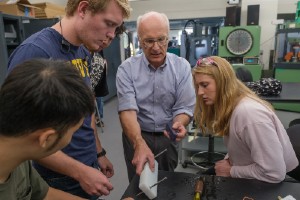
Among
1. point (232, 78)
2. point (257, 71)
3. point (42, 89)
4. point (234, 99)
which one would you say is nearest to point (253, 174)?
point (234, 99)

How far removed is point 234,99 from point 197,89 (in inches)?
8.7

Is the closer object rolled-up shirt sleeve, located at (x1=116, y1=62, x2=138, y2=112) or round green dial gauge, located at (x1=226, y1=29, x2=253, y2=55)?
rolled-up shirt sleeve, located at (x1=116, y1=62, x2=138, y2=112)

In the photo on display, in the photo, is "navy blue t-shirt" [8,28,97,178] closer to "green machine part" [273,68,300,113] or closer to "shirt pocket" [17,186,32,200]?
Answer: "shirt pocket" [17,186,32,200]

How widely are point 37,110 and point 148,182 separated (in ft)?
1.60

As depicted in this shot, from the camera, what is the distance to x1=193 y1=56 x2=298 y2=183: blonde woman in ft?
3.37

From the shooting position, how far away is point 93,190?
34.0 inches

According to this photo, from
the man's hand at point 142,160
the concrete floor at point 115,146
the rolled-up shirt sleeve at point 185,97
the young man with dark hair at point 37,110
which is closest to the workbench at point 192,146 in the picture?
the concrete floor at point 115,146

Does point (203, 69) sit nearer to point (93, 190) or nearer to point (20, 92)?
point (93, 190)

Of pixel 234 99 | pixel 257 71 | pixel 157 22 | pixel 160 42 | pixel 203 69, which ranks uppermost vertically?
pixel 157 22

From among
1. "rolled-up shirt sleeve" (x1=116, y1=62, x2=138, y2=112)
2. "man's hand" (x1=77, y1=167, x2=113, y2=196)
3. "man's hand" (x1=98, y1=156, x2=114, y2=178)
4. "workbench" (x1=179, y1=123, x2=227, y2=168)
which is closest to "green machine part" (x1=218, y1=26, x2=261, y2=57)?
"workbench" (x1=179, y1=123, x2=227, y2=168)

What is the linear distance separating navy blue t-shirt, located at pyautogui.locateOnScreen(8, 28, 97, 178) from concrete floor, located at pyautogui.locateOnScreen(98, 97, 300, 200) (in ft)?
4.09

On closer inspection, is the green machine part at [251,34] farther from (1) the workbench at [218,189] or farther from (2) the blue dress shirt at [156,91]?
(1) the workbench at [218,189]

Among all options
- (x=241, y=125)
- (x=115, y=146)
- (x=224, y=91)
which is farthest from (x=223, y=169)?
(x=115, y=146)

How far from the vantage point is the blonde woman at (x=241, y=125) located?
1.03 m
